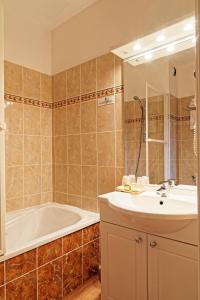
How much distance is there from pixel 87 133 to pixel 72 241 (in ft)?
3.37

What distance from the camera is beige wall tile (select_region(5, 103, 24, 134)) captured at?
2.12 metres

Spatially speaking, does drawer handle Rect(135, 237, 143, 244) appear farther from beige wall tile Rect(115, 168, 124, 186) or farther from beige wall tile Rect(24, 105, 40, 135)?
beige wall tile Rect(24, 105, 40, 135)

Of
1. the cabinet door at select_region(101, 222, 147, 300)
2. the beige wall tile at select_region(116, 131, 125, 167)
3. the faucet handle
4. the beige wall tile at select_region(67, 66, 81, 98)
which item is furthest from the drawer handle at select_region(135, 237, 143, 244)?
the beige wall tile at select_region(67, 66, 81, 98)

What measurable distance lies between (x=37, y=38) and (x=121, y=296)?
2606 mm

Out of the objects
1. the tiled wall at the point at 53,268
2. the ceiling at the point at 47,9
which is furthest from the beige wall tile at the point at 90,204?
the ceiling at the point at 47,9

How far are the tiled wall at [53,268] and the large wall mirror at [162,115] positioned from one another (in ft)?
2.50

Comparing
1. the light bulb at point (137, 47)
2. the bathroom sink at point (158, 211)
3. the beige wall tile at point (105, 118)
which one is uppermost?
the light bulb at point (137, 47)

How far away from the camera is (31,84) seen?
91.4 inches

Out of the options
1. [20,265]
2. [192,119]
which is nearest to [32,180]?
[20,265]

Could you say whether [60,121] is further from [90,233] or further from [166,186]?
[166,186]

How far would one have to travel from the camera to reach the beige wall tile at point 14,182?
6.91ft

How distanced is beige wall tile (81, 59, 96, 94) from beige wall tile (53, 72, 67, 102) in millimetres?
292

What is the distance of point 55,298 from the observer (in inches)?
61.9

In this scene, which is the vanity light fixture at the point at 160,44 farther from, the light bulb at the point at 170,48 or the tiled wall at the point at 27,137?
the tiled wall at the point at 27,137
